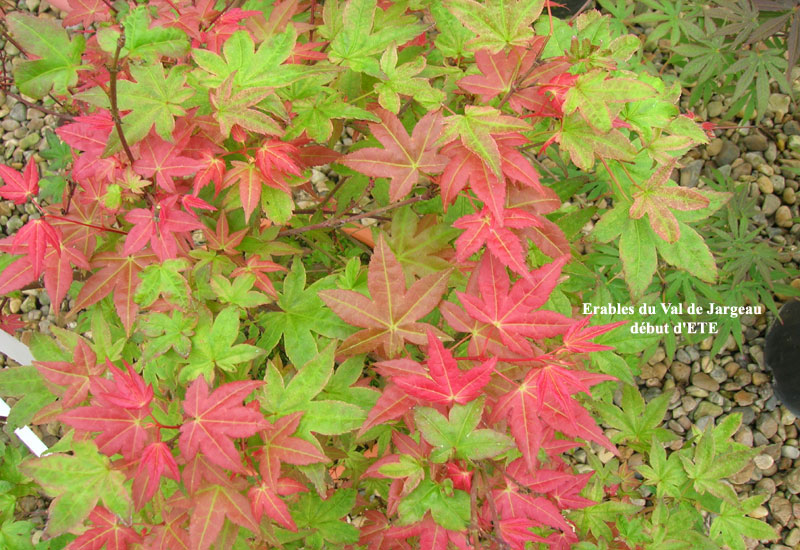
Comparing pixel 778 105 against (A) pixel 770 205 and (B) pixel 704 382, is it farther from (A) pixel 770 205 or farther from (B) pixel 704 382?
(B) pixel 704 382

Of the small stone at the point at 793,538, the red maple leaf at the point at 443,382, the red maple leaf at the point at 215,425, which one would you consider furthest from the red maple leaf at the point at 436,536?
the small stone at the point at 793,538

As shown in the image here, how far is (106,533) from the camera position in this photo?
1167 millimetres

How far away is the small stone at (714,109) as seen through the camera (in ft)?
9.80

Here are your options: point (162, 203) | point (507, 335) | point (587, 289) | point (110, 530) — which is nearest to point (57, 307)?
point (162, 203)

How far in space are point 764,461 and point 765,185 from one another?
122 centimetres

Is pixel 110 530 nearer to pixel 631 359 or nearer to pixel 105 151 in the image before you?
pixel 105 151

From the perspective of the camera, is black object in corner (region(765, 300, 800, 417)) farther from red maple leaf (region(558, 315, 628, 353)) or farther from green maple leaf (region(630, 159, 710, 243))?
red maple leaf (region(558, 315, 628, 353))

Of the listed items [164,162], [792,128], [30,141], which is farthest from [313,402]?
[792,128]

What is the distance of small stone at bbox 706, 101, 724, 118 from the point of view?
299 centimetres

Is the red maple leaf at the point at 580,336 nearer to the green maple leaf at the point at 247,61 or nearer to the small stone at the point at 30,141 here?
the green maple leaf at the point at 247,61

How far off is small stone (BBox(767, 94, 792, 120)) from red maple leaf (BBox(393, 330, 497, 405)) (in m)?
2.66

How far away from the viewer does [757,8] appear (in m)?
2.00

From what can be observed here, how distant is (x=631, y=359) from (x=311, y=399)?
44.2 inches

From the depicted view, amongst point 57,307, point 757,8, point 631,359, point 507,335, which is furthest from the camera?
point 757,8
